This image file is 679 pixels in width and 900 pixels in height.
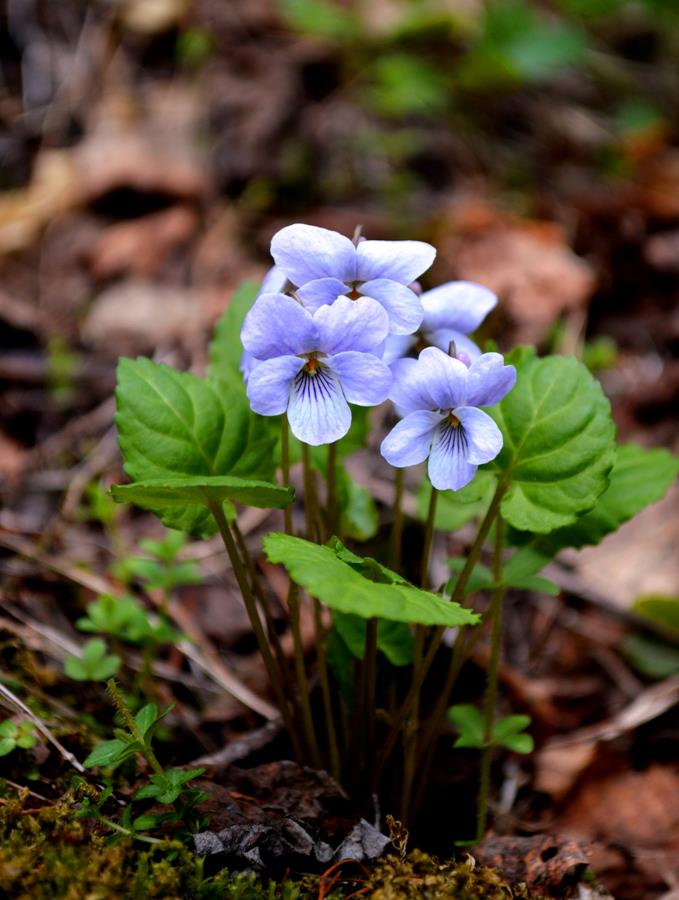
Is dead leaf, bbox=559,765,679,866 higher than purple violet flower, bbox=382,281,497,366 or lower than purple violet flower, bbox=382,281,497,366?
lower

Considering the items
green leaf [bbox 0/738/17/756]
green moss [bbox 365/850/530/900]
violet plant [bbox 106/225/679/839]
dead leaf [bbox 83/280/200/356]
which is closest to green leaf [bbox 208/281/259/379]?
violet plant [bbox 106/225/679/839]

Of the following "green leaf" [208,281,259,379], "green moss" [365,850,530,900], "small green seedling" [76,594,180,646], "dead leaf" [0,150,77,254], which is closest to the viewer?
"green moss" [365,850,530,900]

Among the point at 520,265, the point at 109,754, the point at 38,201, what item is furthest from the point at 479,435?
the point at 38,201

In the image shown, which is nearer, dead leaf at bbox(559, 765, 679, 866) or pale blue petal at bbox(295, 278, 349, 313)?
pale blue petal at bbox(295, 278, 349, 313)

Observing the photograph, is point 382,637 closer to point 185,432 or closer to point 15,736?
point 185,432

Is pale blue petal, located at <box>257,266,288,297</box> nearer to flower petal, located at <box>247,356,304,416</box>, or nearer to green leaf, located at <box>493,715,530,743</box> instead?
flower petal, located at <box>247,356,304,416</box>

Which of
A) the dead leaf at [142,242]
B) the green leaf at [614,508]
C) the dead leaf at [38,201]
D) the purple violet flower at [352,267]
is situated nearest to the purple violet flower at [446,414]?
the purple violet flower at [352,267]

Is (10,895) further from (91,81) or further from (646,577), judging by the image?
(91,81)
